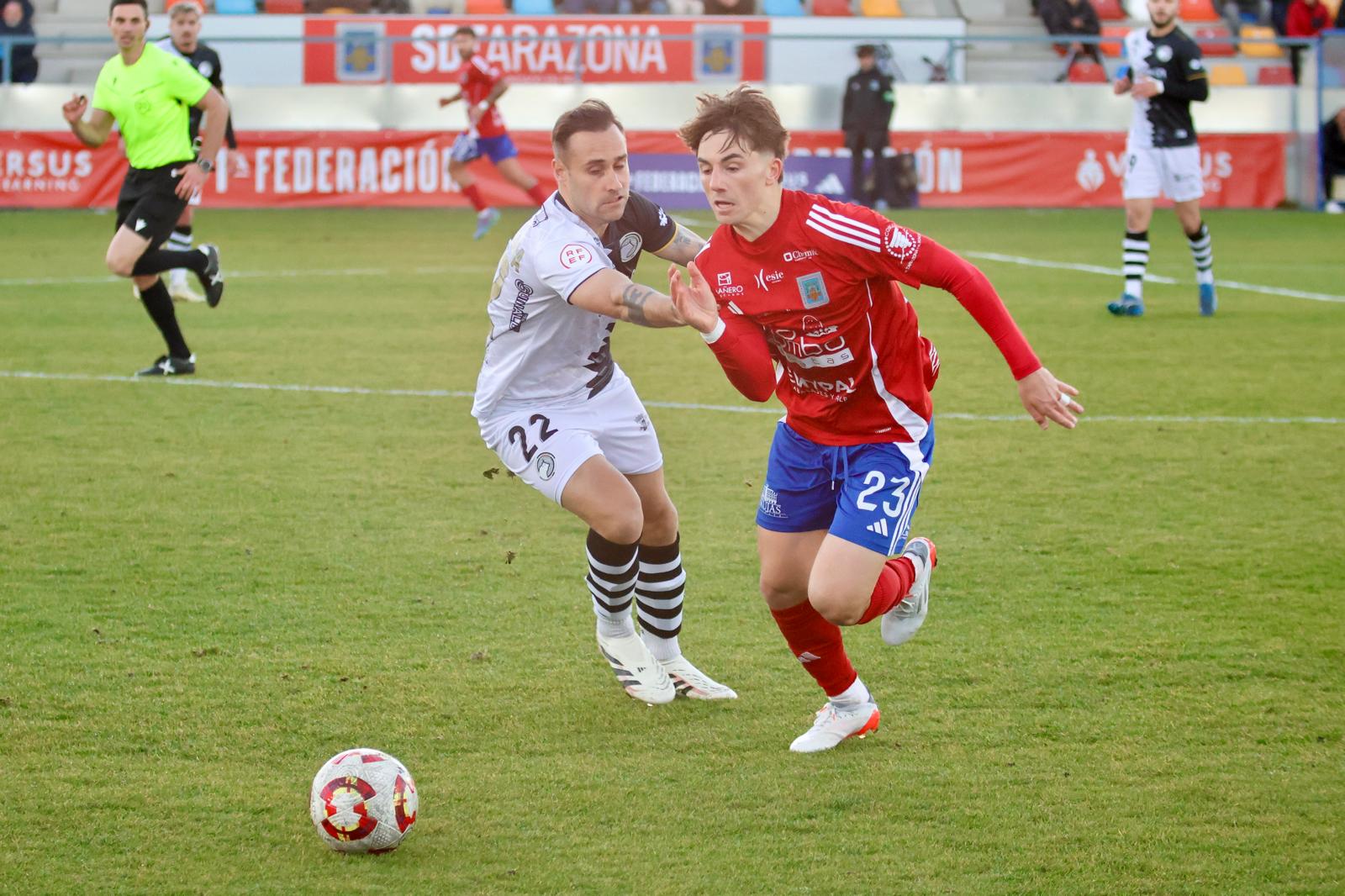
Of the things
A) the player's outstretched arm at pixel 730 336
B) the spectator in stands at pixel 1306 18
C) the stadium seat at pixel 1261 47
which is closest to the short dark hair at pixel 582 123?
the player's outstretched arm at pixel 730 336

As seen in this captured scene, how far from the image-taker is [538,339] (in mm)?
5129

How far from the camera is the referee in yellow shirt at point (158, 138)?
10.4 metres

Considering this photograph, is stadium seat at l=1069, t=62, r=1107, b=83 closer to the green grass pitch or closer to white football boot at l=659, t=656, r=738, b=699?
the green grass pitch

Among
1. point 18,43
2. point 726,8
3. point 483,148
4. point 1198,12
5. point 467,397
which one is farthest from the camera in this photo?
point 1198,12

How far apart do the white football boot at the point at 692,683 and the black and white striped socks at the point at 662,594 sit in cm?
5

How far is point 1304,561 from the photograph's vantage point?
21.2 feet

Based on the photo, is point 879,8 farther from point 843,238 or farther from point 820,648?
point 820,648

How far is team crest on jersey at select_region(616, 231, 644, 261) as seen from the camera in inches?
203

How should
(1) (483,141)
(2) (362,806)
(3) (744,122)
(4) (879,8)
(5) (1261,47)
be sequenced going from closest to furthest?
1. (2) (362,806)
2. (3) (744,122)
3. (1) (483,141)
4. (5) (1261,47)
5. (4) (879,8)

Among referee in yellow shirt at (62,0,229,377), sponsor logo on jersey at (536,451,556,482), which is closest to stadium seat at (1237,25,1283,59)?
referee in yellow shirt at (62,0,229,377)

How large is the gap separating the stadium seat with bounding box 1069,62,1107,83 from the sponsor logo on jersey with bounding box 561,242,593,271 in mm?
19903

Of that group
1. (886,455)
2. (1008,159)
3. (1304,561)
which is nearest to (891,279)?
(886,455)

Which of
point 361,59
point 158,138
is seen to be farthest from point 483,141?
point 158,138

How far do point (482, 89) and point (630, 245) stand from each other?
1429cm
